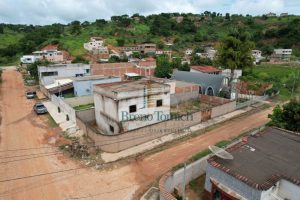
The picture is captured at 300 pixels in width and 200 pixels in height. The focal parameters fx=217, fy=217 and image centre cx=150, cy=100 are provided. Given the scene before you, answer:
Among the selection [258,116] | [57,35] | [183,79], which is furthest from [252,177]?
[57,35]

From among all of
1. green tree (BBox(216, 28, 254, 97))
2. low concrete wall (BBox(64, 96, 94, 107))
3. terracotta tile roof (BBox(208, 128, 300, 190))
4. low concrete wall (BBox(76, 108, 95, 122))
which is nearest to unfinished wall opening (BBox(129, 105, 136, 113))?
low concrete wall (BBox(76, 108, 95, 122))

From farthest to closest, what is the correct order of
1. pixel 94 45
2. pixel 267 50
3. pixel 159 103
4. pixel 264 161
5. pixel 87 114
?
pixel 267 50 < pixel 94 45 < pixel 87 114 < pixel 159 103 < pixel 264 161

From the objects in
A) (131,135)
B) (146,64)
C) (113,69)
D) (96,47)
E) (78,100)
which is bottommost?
(131,135)

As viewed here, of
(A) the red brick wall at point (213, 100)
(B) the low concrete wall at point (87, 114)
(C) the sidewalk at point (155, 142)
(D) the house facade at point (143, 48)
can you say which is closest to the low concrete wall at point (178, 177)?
(C) the sidewalk at point (155, 142)

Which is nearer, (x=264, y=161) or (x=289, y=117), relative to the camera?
(x=264, y=161)

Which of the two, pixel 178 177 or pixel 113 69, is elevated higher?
pixel 113 69

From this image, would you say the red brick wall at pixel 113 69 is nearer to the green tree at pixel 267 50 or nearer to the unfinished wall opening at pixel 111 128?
the unfinished wall opening at pixel 111 128

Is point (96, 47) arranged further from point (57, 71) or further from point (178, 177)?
point (178, 177)

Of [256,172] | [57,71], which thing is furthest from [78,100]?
[256,172]
